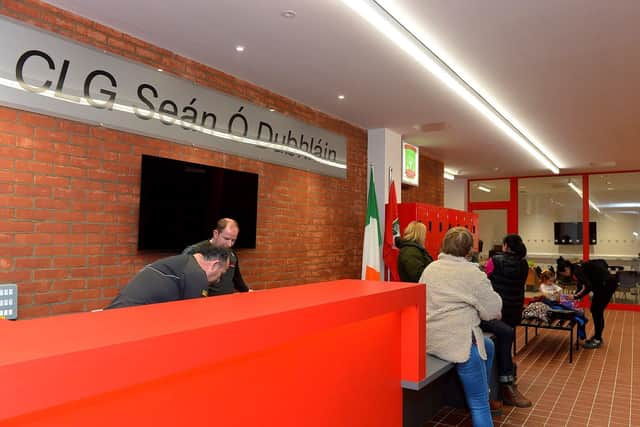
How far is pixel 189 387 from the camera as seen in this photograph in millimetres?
1499

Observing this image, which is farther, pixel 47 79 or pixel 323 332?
pixel 47 79

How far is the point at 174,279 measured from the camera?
2547 mm

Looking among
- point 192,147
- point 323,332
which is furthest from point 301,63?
point 323,332

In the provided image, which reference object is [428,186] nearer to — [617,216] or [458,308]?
[617,216]

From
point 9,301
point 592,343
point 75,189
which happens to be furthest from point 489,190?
point 9,301

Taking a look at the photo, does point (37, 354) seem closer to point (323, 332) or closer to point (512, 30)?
point (323, 332)

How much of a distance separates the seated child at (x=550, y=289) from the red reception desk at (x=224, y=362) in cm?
441

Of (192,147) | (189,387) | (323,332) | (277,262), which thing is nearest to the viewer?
(189,387)

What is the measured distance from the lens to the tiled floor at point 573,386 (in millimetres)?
3797

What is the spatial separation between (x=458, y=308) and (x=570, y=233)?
9622mm

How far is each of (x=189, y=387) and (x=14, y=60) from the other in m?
2.62

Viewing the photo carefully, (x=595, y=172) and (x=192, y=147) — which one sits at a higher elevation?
(x=595, y=172)

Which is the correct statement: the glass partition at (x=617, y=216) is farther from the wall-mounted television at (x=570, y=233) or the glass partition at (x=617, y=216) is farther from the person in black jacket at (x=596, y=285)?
the person in black jacket at (x=596, y=285)

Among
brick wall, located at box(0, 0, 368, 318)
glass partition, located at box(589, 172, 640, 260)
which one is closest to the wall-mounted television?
glass partition, located at box(589, 172, 640, 260)
